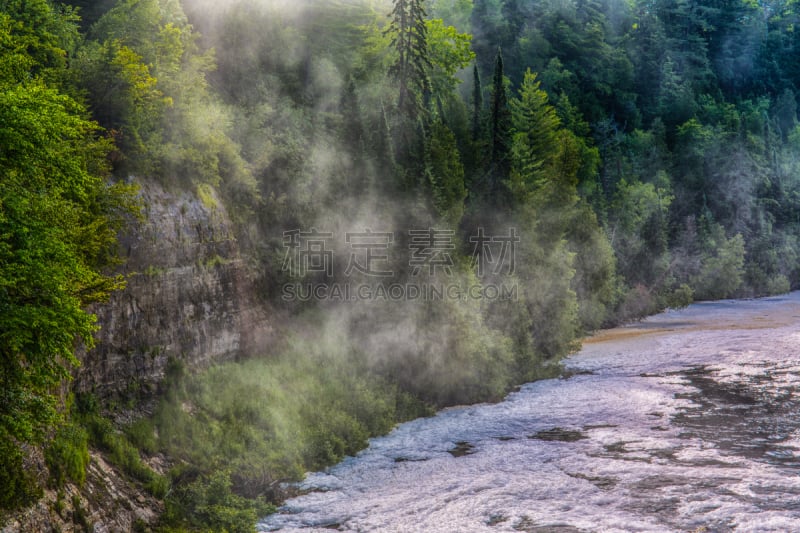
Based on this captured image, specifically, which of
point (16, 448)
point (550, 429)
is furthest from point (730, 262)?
point (16, 448)

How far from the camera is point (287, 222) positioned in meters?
30.4

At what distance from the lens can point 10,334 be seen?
11414 millimetres

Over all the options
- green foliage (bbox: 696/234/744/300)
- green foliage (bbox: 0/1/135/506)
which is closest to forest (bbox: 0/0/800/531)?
green foliage (bbox: 0/1/135/506)

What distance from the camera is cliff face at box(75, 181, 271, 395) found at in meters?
19.1

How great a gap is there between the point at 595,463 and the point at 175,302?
1452 cm

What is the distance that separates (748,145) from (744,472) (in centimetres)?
7283

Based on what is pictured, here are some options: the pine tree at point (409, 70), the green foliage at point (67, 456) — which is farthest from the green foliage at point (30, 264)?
the pine tree at point (409, 70)

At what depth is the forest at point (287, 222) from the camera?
12508 millimetres

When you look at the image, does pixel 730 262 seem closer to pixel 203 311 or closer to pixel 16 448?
pixel 203 311

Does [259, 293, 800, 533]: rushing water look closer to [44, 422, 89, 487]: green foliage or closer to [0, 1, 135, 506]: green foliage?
[44, 422, 89, 487]: green foliage

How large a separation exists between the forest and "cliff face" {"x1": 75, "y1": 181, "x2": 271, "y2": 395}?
658 millimetres

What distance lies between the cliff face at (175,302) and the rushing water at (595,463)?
5693 millimetres

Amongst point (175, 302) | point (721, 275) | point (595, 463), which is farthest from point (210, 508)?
point (721, 275)

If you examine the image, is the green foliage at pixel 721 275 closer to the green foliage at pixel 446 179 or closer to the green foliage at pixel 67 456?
the green foliage at pixel 446 179
